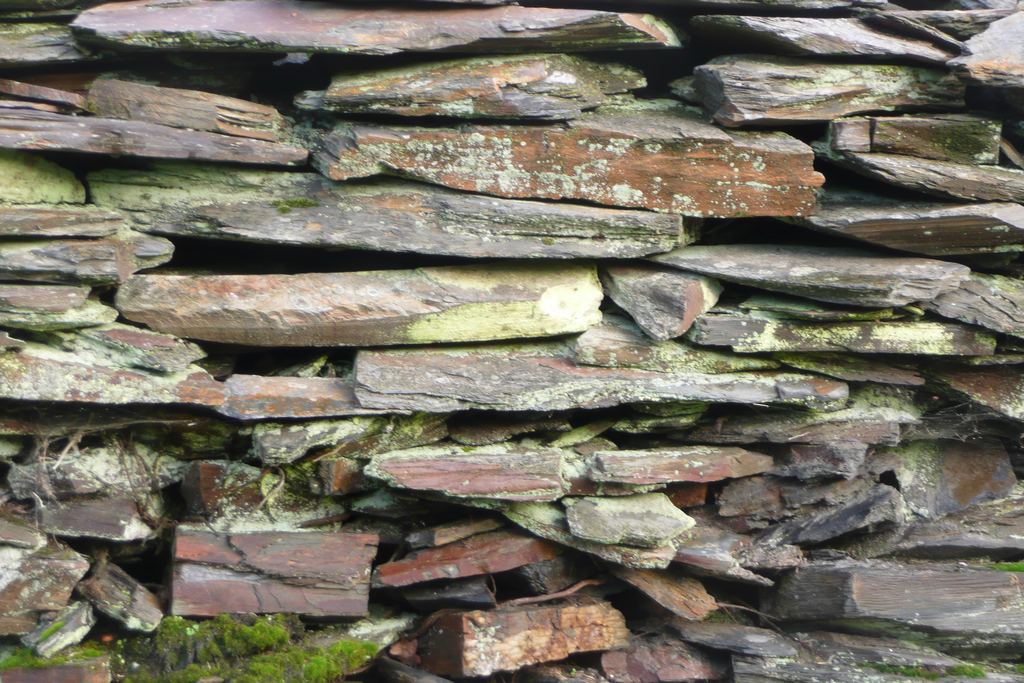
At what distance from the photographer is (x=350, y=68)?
5969 mm

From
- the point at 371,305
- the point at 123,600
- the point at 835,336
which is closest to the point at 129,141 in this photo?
the point at 371,305

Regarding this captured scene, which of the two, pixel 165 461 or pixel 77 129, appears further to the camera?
pixel 165 461

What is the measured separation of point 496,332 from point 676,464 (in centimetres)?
144

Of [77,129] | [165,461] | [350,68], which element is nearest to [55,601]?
[165,461]

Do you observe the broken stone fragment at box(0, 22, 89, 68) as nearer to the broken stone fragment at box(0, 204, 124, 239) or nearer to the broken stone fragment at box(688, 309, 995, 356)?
the broken stone fragment at box(0, 204, 124, 239)

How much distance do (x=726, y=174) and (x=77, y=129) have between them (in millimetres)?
3781

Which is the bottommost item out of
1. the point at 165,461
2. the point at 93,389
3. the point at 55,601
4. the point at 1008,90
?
the point at 55,601

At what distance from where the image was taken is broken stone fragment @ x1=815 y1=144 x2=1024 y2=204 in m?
6.03

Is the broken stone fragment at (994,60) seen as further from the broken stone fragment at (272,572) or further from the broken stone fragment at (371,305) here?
the broken stone fragment at (272,572)

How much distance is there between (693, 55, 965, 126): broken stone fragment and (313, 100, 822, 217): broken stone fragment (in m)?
0.17

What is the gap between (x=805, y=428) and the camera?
657 cm

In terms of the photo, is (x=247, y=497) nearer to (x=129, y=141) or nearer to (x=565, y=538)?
(x=565, y=538)

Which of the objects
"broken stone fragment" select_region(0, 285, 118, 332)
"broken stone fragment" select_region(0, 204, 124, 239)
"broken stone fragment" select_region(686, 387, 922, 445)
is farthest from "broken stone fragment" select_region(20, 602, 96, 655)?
"broken stone fragment" select_region(686, 387, 922, 445)

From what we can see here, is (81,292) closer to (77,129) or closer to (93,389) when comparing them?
(93,389)
